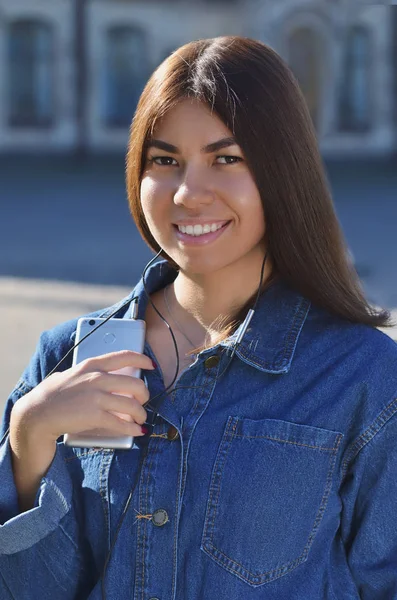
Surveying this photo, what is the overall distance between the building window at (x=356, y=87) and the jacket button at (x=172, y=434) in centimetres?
2169

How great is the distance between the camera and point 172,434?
5.62 feet

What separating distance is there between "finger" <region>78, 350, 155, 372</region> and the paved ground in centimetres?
408

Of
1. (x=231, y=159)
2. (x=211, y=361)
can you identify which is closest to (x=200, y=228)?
(x=231, y=159)

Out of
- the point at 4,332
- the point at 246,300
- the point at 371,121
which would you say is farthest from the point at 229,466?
the point at 371,121

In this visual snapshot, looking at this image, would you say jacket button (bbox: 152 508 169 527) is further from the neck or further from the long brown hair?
the long brown hair

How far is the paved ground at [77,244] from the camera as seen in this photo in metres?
7.80

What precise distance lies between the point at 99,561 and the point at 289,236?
625 mm

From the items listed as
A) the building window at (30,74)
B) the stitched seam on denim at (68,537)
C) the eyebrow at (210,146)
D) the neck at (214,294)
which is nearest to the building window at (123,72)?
the building window at (30,74)

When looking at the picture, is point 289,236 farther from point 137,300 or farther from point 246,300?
point 137,300

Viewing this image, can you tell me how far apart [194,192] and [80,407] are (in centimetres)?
39

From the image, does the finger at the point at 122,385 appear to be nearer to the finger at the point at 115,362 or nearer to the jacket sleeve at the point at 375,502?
the finger at the point at 115,362

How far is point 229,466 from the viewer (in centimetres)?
166

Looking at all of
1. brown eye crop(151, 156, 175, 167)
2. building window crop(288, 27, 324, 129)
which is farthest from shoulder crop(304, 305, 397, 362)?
building window crop(288, 27, 324, 129)

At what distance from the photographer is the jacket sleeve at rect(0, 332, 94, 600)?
5.58 feet
